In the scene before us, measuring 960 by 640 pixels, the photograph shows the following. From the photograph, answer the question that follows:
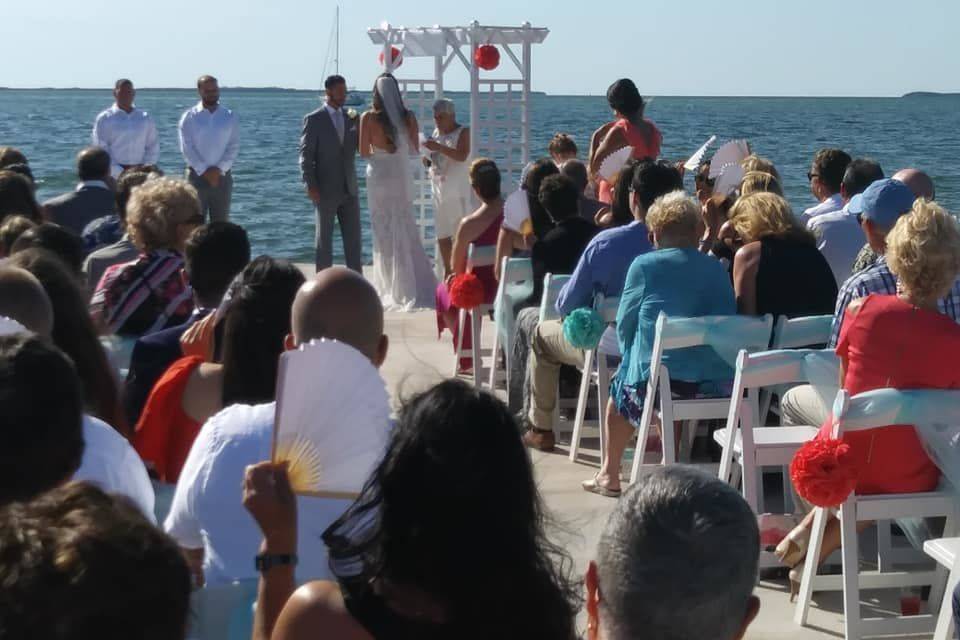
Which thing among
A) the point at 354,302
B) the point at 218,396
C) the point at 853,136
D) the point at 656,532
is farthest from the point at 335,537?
the point at 853,136

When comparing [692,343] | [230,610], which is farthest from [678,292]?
[230,610]

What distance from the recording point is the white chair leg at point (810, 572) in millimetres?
4449

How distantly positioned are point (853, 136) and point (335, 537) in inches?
2563

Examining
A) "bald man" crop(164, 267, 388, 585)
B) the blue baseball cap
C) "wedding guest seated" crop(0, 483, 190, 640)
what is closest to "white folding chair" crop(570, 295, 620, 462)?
the blue baseball cap

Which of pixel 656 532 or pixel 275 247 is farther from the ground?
pixel 656 532

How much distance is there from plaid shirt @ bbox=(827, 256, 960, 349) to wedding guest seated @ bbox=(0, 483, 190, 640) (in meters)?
3.72

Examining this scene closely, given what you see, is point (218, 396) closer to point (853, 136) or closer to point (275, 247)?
point (275, 247)

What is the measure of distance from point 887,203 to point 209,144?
7534 mm

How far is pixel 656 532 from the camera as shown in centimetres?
209

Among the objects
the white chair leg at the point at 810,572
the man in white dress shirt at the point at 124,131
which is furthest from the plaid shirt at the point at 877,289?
the man in white dress shirt at the point at 124,131

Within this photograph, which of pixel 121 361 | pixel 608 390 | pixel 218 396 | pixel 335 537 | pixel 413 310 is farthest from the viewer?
pixel 413 310

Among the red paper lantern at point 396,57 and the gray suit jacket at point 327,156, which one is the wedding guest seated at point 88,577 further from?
the red paper lantern at point 396,57

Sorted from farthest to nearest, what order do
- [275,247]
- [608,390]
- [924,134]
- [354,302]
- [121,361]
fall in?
[924,134], [275,247], [608,390], [121,361], [354,302]

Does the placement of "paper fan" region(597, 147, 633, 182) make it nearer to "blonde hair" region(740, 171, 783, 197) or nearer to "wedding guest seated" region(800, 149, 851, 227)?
"wedding guest seated" region(800, 149, 851, 227)
